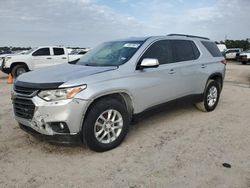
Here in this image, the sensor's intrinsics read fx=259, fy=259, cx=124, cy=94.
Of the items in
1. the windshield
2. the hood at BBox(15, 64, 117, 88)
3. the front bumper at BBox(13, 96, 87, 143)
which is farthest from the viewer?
the windshield

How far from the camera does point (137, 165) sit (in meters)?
3.47

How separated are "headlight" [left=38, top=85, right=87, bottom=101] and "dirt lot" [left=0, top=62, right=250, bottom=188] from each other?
902 millimetres

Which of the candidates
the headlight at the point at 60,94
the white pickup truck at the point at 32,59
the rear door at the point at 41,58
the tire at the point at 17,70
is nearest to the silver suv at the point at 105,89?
the headlight at the point at 60,94

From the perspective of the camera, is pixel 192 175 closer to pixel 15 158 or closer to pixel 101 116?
pixel 101 116

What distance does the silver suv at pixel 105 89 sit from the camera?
3391 mm

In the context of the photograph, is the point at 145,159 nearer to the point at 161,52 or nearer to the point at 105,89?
the point at 105,89

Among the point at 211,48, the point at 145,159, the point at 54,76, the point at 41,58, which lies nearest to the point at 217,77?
the point at 211,48

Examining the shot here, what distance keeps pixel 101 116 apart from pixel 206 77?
306 cm

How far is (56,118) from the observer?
132 inches

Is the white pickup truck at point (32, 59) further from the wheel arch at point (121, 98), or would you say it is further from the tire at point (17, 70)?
the wheel arch at point (121, 98)

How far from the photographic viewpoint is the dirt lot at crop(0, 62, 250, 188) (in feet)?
10.2

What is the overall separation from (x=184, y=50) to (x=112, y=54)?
1630mm

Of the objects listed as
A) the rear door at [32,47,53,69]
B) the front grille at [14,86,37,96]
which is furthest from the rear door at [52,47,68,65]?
the front grille at [14,86,37,96]

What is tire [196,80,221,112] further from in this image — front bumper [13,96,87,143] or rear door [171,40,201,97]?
front bumper [13,96,87,143]
